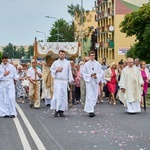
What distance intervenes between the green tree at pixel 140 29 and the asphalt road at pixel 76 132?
31719 mm

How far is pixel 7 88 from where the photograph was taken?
1775cm

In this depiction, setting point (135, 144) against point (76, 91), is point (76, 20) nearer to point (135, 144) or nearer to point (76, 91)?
point (76, 91)

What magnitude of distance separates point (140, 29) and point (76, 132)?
130 ft

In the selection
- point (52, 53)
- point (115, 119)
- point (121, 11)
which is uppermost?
point (121, 11)

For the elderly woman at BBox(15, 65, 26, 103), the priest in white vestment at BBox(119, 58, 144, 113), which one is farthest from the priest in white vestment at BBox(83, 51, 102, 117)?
the elderly woman at BBox(15, 65, 26, 103)

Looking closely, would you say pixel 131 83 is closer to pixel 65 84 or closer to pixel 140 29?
pixel 65 84

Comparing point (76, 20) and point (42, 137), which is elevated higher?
point (76, 20)

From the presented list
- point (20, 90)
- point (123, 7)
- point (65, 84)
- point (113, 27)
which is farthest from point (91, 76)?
point (123, 7)

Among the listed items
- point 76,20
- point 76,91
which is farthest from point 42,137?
point 76,20

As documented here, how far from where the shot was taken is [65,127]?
1449cm

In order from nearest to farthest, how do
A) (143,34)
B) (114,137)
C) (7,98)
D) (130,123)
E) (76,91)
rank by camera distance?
(114,137)
(130,123)
(7,98)
(76,91)
(143,34)

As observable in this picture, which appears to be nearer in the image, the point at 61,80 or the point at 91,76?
the point at 61,80

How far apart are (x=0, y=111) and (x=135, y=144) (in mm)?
7278

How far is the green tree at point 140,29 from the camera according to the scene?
49.9 m
